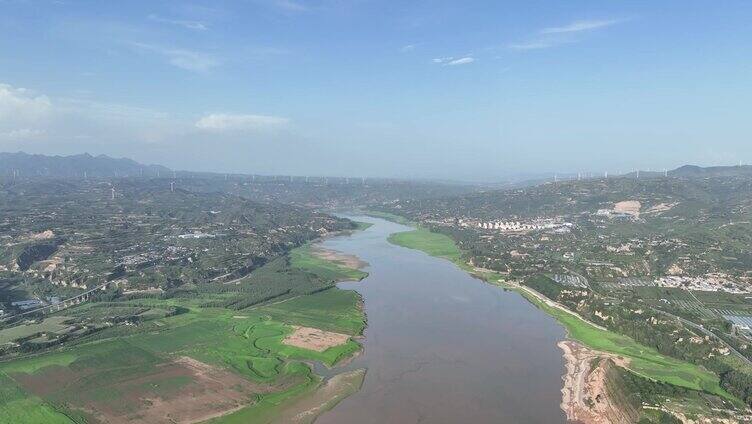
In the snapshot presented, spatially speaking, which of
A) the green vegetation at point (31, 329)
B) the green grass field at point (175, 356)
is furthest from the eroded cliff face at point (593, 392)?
the green vegetation at point (31, 329)

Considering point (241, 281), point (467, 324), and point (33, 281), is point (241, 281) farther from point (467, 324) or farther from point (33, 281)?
point (467, 324)

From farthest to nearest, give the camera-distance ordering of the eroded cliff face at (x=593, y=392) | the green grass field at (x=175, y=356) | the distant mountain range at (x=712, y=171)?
the distant mountain range at (x=712, y=171) < the green grass field at (x=175, y=356) < the eroded cliff face at (x=593, y=392)

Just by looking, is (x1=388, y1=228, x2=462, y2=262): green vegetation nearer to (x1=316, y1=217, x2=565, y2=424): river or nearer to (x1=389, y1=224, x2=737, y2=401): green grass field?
(x1=316, y1=217, x2=565, y2=424): river

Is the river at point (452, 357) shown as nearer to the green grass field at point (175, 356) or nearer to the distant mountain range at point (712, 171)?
the green grass field at point (175, 356)

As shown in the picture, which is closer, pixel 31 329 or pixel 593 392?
pixel 593 392

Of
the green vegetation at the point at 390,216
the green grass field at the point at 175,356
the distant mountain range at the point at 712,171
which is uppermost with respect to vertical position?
the distant mountain range at the point at 712,171

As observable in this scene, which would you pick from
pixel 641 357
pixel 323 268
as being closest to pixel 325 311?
pixel 323 268

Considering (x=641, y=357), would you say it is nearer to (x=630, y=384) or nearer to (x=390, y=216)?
(x=630, y=384)

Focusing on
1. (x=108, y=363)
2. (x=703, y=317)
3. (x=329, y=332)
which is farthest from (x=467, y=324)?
(x=108, y=363)

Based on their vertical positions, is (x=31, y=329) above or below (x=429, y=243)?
below
